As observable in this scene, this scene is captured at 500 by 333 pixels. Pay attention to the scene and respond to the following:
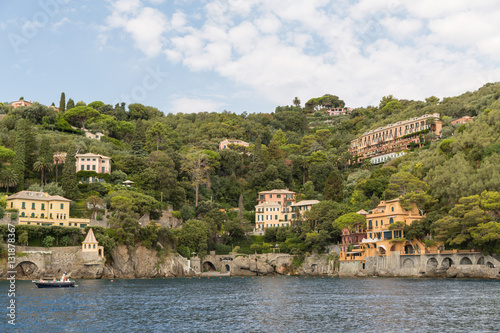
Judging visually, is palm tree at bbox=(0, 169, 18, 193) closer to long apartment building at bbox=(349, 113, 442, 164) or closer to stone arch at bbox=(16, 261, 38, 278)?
stone arch at bbox=(16, 261, 38, 278)

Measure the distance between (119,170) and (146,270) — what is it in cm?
2365

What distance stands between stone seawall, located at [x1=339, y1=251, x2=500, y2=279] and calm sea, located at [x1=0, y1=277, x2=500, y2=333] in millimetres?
12540

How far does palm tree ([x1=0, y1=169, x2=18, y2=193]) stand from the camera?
8025 cm

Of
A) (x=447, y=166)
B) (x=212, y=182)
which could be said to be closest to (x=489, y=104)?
(x=447, y=166)

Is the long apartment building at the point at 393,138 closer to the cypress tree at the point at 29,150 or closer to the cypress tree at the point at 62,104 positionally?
the cypress tree at the point at 29,150

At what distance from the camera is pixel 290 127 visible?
Result: 166375mm

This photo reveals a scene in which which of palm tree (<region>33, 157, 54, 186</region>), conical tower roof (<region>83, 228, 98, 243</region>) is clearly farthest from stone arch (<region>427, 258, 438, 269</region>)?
palm tree (<region>33, 157, 54, 186</region>)

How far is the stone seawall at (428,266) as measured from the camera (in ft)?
229

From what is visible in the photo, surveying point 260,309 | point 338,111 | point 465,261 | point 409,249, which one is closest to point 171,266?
point 409,249

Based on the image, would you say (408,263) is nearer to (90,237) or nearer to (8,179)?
(90,237)

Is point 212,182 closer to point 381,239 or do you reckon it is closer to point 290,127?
point 381,239

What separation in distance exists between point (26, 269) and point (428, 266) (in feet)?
180

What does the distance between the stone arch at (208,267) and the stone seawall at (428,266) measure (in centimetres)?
2204

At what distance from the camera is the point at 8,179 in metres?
80.8
